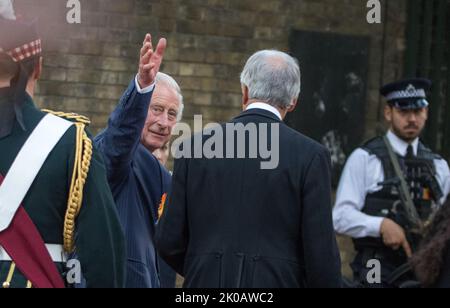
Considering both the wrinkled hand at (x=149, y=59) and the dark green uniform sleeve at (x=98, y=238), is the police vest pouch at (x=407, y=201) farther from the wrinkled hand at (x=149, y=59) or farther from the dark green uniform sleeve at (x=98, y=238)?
the dark green uniform sleeve at (x=98, y=238)

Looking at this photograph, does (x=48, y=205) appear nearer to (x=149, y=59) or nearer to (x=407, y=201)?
(x=149, y=59)

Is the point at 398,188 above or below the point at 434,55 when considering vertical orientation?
below

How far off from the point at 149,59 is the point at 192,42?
5005 mm

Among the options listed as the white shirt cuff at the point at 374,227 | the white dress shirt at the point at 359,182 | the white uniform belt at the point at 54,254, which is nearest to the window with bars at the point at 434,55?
the white dress shirt at the point at 359,182

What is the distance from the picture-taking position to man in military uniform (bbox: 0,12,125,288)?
4488 mm

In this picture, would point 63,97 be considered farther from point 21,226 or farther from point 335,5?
point 21,226

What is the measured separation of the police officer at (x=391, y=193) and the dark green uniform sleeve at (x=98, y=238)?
13.6ft

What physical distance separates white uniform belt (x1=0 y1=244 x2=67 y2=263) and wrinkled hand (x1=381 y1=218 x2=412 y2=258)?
4.18m

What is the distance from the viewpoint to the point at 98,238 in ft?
14.7

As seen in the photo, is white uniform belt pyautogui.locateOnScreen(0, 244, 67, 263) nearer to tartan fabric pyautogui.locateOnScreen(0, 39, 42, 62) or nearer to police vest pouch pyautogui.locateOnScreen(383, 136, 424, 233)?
tartan fabric pyautogui.locateOnScreen(0, 39, 42, 62)

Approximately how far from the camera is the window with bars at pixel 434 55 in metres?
10.7

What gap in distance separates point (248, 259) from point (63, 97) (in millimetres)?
4977

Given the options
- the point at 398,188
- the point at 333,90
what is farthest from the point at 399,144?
the point at 333,90

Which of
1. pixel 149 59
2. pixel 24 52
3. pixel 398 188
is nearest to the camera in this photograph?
pixel 24 52
